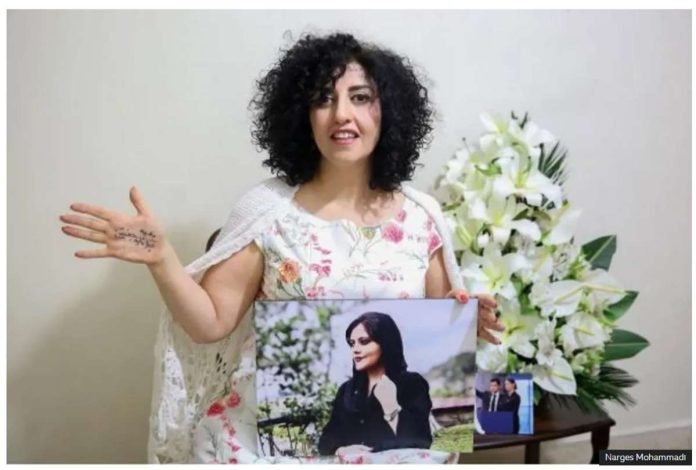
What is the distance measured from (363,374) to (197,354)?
9.4 inches

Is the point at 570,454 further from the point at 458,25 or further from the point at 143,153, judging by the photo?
the point at 143,153

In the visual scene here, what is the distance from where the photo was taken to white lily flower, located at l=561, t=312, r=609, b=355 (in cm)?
91

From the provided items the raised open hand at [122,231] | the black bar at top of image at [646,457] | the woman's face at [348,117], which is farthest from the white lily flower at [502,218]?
the raised open hand at [122,231]

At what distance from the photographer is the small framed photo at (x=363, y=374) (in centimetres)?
74

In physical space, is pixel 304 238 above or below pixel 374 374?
above

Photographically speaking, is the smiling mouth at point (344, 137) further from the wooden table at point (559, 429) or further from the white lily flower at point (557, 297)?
the wooden table at point (559, 429)

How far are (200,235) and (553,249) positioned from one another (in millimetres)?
575

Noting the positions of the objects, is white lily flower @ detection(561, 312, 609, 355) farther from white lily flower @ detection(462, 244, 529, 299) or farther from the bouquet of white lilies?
white lily flower @ detection(462, 244, 529, 299)

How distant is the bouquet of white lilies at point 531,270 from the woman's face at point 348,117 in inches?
9.6

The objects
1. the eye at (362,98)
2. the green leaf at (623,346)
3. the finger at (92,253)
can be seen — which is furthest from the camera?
the green leaf at (623,346)

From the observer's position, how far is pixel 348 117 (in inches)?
29.3

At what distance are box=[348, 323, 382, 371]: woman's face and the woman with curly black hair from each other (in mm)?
50

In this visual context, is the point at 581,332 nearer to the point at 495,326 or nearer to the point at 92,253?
the point at 495,326

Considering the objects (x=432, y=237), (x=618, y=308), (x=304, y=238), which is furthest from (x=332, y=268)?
(x=618, y=308)
